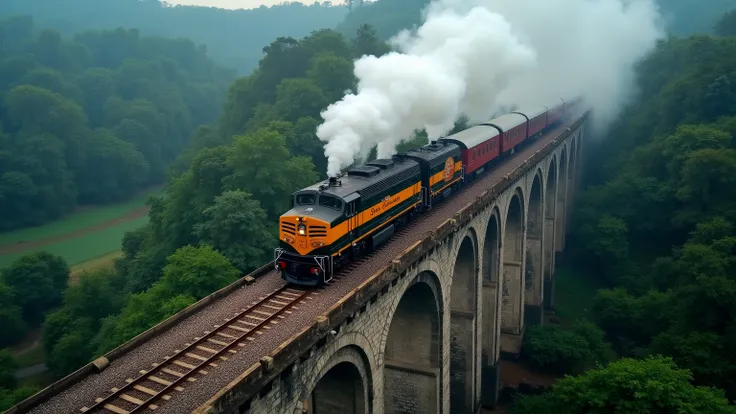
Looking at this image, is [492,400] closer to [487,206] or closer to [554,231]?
[487,206]

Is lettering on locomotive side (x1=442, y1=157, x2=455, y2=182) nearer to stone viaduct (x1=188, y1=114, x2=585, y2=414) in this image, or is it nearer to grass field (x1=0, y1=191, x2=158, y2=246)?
stone viaduct (x1=188, y1=114, x2=585, y2=414)

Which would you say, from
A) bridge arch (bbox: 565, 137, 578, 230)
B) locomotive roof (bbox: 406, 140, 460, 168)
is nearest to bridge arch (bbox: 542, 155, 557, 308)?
bridge arch (bbox: 565, 137, 578, 230)

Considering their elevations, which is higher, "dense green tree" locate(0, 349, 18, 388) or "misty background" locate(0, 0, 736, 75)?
"misty background" locate(0, 0, 736, 75)

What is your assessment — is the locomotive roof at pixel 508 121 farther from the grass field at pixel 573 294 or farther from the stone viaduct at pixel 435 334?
the grass field at pixel 573 294

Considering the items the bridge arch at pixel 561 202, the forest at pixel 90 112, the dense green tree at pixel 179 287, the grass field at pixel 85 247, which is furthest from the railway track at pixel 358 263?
the forest at pixel 90 112

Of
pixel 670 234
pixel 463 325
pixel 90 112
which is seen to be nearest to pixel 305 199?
pixel 463 325

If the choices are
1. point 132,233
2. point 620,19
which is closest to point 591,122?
point 620,19
